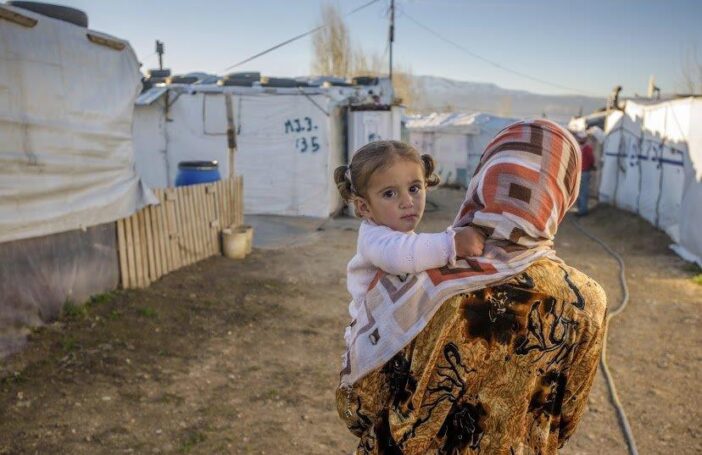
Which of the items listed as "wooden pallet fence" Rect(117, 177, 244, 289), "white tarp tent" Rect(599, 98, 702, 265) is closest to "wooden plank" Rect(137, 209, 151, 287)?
"wooden pallet fence" Rect(117, 177, 244, 289)

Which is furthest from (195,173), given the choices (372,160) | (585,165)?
(585,165)

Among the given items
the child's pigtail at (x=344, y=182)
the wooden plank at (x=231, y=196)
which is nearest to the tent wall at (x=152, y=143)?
the wooden plank at (x=231, y=196)

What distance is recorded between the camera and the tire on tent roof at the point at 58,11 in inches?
197

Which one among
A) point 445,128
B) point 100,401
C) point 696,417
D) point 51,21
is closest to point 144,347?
point 100,401

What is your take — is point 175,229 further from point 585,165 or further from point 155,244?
point 585,165

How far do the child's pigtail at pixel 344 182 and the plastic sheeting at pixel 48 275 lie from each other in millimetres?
4151

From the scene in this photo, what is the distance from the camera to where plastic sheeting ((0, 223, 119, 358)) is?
4672mm

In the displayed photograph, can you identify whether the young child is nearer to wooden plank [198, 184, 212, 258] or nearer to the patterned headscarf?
the patterned headscarf

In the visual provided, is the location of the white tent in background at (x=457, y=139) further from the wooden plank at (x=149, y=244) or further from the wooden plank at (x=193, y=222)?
the wooden plank at (x=149, y=244)

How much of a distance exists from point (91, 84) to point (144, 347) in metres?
2.76

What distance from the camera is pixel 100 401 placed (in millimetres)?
4066

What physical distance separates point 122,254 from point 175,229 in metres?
1.13

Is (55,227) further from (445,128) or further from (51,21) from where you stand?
(445,128)

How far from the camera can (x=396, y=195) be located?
58.7 inches
